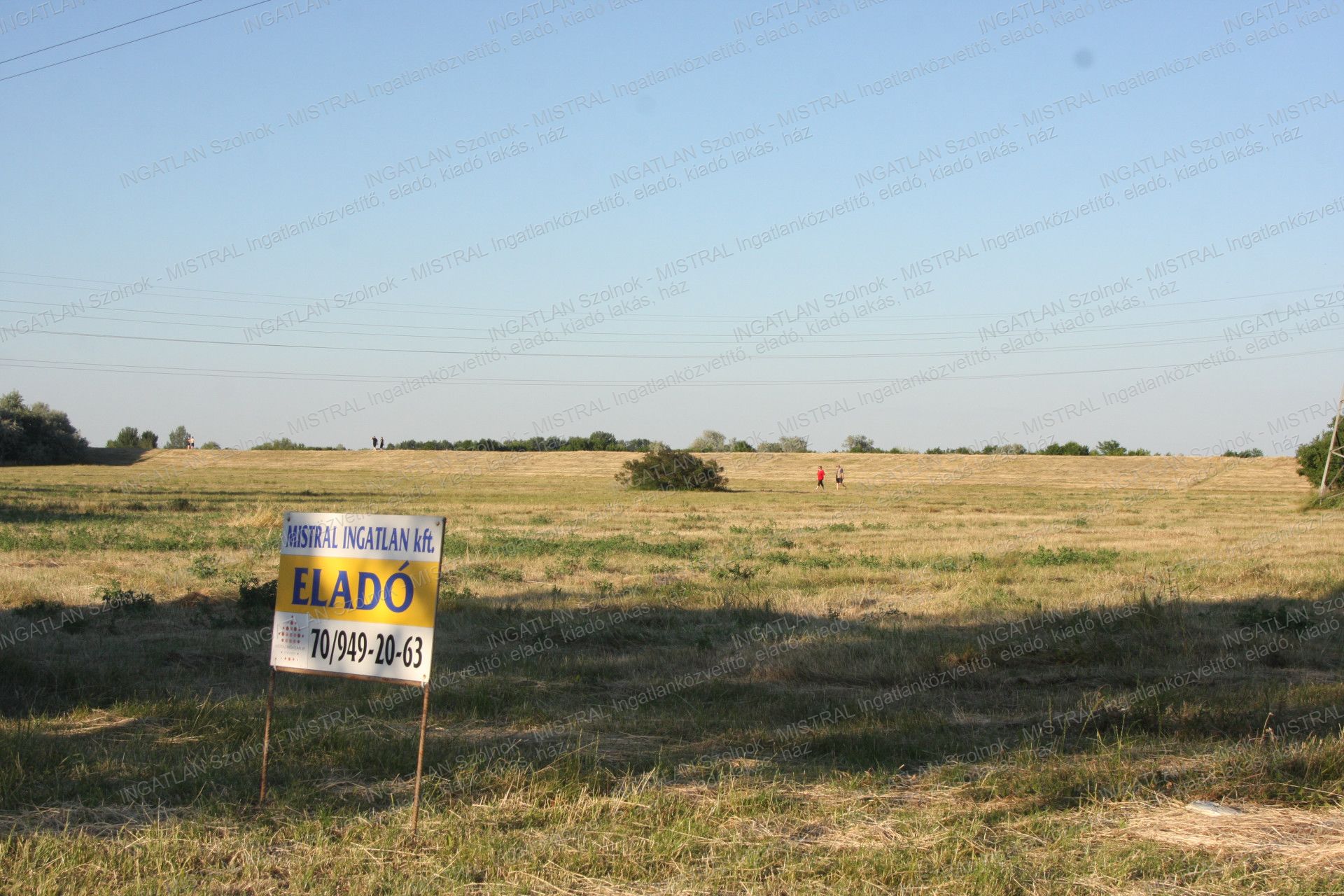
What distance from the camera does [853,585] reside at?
16.4 m

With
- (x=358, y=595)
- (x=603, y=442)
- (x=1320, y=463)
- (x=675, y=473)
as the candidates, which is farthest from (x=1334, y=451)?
(x=603, y=442)

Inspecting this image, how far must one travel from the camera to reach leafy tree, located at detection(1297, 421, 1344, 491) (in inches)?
1668

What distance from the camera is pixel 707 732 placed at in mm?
7938

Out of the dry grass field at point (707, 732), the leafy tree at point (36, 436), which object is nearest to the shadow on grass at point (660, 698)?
the dry grass field at point (707, 732)

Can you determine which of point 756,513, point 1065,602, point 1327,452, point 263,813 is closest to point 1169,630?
point 1065,602

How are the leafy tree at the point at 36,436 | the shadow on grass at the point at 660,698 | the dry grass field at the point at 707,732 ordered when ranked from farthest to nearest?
the leafy tree at the point at 36,436 → the shadow on grass at the point at 660,698 → the dry grass field at the point at 707,732

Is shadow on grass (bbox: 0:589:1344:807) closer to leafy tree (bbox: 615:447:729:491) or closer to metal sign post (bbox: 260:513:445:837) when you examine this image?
metal sign post (bbox: 260:513:445:837)

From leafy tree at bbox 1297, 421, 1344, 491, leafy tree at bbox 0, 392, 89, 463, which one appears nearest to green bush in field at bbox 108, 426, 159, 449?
leafy tree at bbox 0, 392, 89, 463

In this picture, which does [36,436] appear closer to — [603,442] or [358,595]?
[603,442]

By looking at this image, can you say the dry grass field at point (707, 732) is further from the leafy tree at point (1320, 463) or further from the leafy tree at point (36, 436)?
the leafy tree at point (36, 436)

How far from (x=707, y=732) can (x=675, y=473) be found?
49.7m

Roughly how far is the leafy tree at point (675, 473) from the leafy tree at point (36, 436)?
4687 centimetres

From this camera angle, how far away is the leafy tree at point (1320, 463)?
42.4m

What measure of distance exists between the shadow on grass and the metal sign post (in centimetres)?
91
